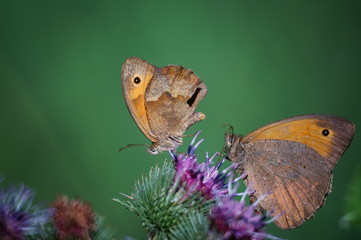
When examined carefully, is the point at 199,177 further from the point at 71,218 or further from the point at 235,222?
the point at 71,218

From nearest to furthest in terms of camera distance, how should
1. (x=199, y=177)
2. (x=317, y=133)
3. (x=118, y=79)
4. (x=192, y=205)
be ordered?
(x=192, y=205), (x=199, y=177), (x=317, y=133), (x=118, y=79)

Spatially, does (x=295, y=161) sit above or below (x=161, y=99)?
below

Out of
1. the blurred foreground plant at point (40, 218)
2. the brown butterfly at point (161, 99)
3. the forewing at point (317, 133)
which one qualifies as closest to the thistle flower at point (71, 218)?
the blurred foreground plant at point (40, 218)

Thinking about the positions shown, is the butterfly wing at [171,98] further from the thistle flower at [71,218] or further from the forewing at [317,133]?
the thistle flower at [71,218]

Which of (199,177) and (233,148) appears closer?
(199,177)

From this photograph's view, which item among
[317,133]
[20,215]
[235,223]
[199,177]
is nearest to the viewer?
[20,215]

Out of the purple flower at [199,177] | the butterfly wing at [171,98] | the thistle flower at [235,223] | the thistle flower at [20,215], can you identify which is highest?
the butterfly wing at [171,98]

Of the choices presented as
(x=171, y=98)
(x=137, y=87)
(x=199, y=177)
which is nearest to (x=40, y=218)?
(x=199, y=177)
